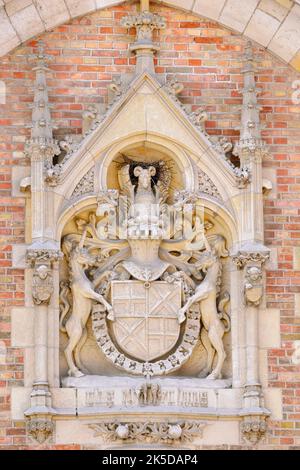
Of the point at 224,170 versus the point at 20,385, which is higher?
the point at 224,170

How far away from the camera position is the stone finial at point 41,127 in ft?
63.3

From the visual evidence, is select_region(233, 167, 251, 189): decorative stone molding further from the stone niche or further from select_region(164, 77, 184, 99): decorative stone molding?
select_region(164, 77, 184, 99): decorative stone molding

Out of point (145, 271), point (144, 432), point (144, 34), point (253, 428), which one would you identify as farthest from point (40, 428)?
point (144, 34)

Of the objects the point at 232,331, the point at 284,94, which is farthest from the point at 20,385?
the point at 284,94

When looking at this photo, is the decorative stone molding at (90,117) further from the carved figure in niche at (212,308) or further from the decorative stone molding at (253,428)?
the decorative stone molding at (253,428)

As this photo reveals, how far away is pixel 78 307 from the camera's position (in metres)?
19.2

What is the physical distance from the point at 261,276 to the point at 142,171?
1.41 meters

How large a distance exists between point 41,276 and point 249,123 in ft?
7.52

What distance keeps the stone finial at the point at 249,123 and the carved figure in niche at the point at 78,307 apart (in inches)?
65.5

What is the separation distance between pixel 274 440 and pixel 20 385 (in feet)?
7.24

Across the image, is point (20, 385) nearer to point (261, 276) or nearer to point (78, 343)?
point (78, 343)

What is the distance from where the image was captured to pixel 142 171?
19.6m

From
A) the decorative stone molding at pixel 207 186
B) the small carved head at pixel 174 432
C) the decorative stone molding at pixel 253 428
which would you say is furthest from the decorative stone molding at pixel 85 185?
the decorative stone molding at pixel 253 428
